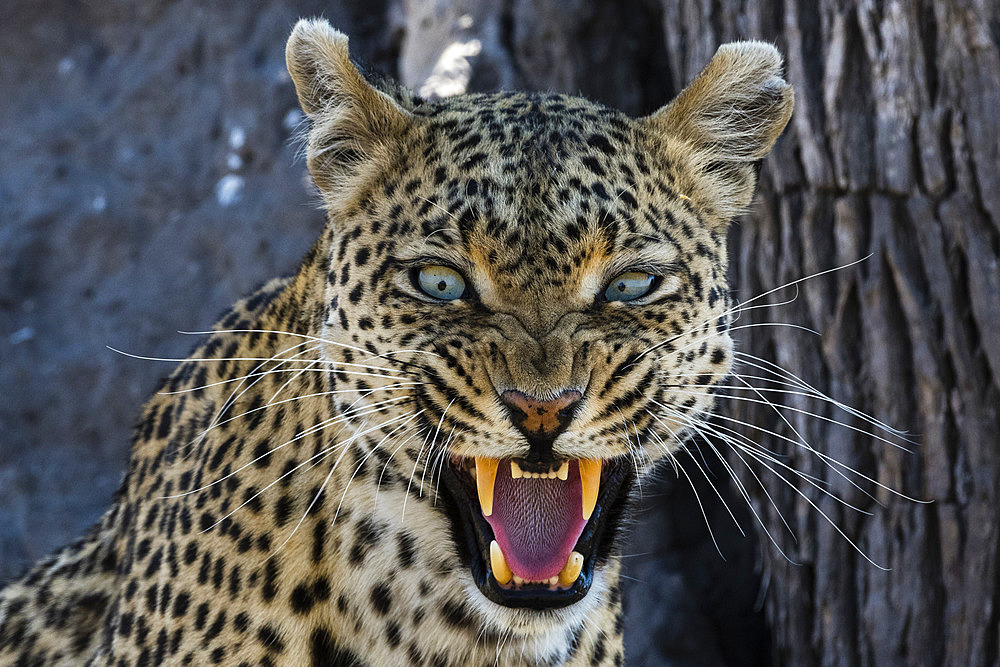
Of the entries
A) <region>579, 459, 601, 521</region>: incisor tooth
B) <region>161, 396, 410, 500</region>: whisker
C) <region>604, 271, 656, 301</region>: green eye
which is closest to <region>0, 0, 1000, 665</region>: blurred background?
<region>579, 459, 601, 521</region>: incisor tooth

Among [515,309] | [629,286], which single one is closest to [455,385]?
[515,309]

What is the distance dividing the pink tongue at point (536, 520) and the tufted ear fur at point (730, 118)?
1.10 metres

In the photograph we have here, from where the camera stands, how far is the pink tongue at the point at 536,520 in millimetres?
2982

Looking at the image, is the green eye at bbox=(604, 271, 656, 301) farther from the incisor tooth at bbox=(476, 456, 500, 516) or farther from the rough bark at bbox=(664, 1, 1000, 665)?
the rough bark at bbox=(664, 1, 1000, 665)

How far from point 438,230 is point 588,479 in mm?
825

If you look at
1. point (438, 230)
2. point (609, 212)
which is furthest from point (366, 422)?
point (609, 212)

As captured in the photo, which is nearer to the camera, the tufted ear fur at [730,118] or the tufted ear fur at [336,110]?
the tufted ear fur at [336,110]

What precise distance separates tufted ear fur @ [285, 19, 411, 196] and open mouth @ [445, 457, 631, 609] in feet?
3.24

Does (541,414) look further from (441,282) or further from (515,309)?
(441,282)

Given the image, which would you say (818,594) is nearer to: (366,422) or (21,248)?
(366,422)

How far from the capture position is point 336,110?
10.8ft

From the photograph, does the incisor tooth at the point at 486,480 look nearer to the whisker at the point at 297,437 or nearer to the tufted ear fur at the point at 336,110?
the whisker at the point at 297,437

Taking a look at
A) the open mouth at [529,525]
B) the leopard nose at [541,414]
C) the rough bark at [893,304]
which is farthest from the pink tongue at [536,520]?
the rough bark at [893,304]

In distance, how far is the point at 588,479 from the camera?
120 inches
